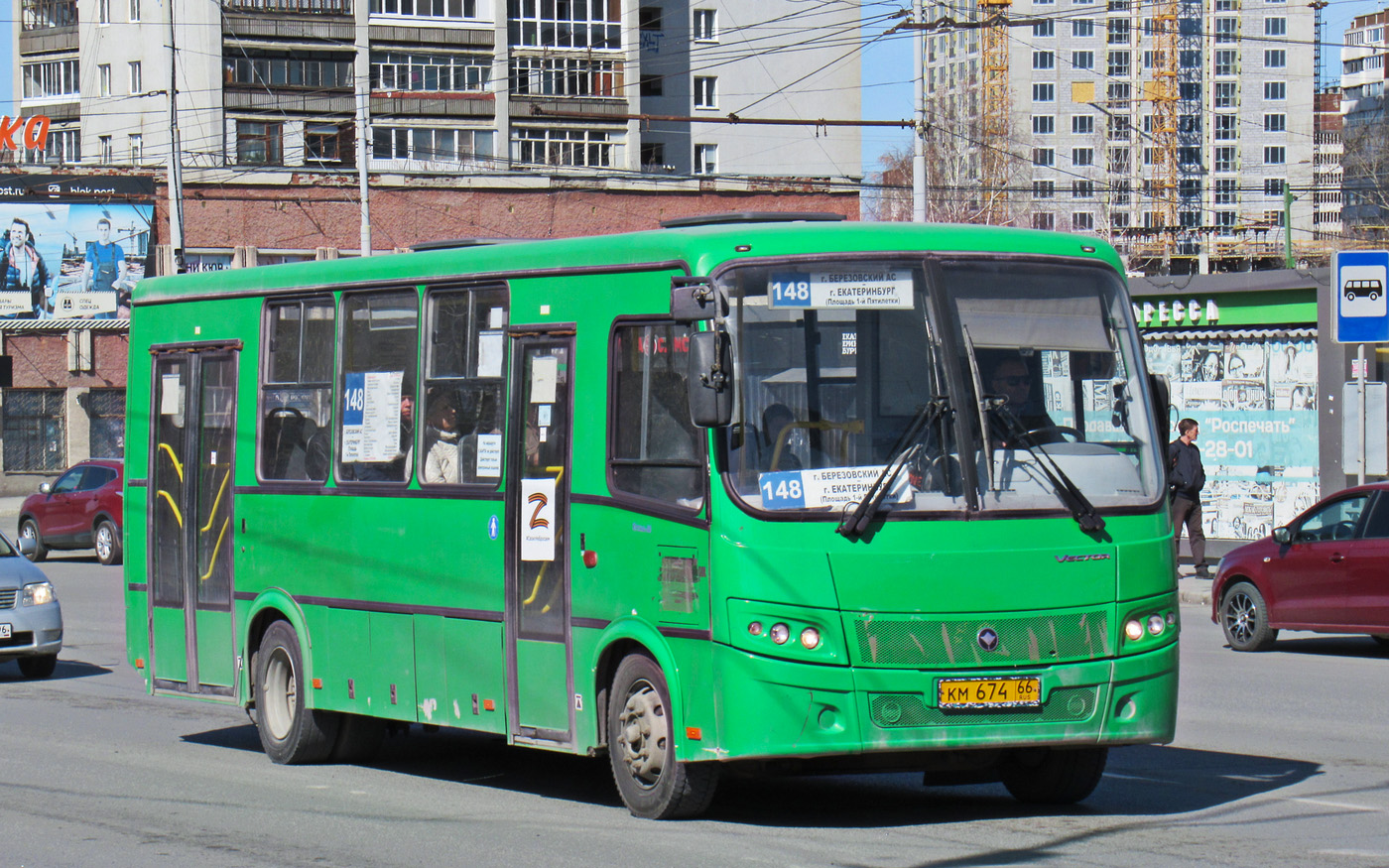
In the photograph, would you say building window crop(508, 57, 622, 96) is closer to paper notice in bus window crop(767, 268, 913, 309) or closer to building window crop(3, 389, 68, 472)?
building window crop(3, 389, 68, 472)

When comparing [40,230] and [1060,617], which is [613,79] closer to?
[40,230]

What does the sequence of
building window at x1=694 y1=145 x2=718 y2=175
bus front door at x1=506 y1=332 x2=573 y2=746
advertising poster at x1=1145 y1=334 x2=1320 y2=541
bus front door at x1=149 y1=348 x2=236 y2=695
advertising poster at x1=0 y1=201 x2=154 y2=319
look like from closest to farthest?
bus front door at x1=506 y1=332 x2=573 y2=746 → bus front door at x1=149 y1=348 x2=236 y2=695 → advertising poster at x1=1145 y1=334 x2=1320 y2=541 → advertising poster at x1=0 y1=201 x2=154 y2=319 → building window at x1=694 y1=145 x2=718 y2=175

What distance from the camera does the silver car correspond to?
16.0 m

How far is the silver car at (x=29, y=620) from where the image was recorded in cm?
1598

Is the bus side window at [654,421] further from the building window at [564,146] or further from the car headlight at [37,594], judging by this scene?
the building window at [564,146]

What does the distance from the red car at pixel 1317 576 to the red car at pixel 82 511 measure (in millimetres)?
19766

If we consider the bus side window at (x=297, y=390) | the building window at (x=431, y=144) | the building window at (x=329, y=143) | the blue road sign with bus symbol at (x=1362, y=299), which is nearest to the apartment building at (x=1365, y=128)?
the building window at (x=431, y=144)

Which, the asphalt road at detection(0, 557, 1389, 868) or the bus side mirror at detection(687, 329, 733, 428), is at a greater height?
the bus side mirror at detection(687, 329, 733, 428)

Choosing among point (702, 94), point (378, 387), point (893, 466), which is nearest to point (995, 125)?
point (702, 94)

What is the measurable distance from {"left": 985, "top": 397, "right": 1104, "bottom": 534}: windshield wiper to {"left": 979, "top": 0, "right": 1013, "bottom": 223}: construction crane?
4850cm

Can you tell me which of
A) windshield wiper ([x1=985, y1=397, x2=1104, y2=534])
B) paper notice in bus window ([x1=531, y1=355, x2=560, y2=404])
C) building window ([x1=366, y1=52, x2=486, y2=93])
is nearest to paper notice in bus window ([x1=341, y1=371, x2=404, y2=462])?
paper notice in bus window ([x1=531, y1=355, x2=560, y2=404])

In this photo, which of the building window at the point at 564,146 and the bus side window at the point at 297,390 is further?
the building window at the point at 564,146

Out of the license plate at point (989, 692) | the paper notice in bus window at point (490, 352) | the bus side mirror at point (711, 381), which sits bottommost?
the license plate at point (989, 692)

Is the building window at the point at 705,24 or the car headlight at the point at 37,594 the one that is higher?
the building window at the point at 705,24
